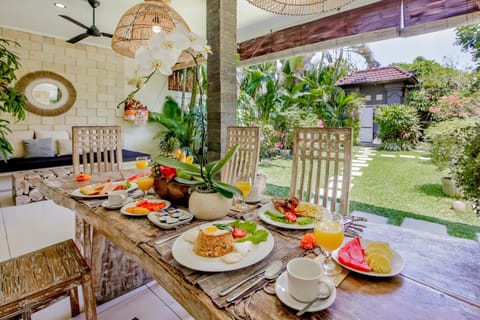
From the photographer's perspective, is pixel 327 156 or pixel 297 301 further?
pixel 327 156

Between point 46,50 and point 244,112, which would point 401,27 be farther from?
point 46,50

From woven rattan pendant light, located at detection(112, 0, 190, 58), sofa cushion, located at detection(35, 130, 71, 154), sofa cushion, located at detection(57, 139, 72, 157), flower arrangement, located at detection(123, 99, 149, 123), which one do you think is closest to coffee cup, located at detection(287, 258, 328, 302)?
woven rattan pendant light, located at detection(112, 0, 190, 58)

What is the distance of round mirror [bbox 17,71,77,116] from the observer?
4.43 m

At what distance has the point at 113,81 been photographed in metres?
5.40

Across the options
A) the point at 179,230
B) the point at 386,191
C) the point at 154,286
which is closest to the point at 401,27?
the point at 386,191

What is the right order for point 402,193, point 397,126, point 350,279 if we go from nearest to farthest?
point 350,279 < point 402,193 < point 397,126

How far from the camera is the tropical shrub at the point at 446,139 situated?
2729mm

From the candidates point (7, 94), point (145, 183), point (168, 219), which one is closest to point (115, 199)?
point (145, 183)

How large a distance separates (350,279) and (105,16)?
14.6 feet

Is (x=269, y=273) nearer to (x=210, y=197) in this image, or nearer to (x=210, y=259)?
(x=210, y=259)

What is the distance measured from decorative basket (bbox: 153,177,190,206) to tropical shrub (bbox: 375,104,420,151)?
368cm

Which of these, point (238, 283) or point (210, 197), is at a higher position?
point (210, 197)

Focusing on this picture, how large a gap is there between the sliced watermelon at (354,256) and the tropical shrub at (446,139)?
2692 millimetres

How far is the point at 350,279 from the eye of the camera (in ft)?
2.35
